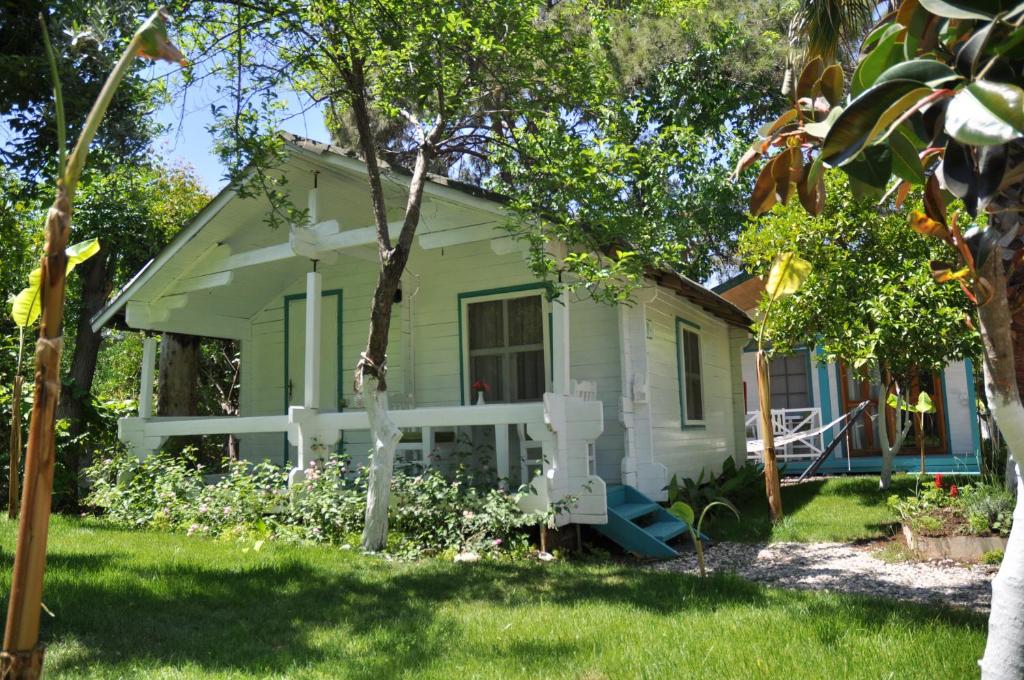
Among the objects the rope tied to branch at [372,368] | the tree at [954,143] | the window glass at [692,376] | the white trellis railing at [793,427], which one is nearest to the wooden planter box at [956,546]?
the window glass at [692,376]

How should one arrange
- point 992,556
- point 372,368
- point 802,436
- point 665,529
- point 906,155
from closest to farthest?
point 906,155 → point 992,556 → point 372,368 → point 665,529 → point 802,436

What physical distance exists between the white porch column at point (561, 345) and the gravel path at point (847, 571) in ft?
6.64

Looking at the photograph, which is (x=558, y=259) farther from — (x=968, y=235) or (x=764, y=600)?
(x=968, y=235)

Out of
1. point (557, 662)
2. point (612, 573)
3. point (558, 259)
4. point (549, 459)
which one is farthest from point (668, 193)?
point (557, 662)

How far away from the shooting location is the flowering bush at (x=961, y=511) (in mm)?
7441

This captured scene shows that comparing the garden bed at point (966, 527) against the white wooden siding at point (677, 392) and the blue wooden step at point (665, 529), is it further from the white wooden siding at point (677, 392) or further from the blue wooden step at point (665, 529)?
the white wooden siding at point (677, 392)

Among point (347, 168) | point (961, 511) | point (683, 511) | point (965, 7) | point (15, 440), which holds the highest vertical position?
point (347, 168)

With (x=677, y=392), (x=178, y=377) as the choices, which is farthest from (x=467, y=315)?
(x=178, y=377)

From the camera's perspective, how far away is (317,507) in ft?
27.6

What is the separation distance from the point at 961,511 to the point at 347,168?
7669 millimetres

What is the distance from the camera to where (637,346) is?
32.1 ft

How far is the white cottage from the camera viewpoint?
27.9ft

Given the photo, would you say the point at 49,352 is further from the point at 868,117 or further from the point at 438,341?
the point at 438,341

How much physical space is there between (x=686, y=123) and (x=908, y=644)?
46.9ft
